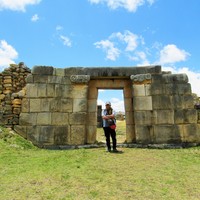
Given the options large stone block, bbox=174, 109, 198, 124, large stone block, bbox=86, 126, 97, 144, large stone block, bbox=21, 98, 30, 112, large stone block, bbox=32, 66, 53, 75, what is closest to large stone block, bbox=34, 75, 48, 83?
large stone block, bbox=32, 66, 53, 75

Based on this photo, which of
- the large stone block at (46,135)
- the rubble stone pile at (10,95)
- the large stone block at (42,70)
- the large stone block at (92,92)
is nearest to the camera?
the large stone block at (46,135)

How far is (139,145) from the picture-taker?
9188 mm

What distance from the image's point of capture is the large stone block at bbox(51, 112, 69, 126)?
9.30 meters

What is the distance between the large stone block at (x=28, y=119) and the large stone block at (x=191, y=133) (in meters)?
5.75

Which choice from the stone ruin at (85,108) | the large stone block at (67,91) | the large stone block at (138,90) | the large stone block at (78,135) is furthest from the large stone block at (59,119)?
the large stone block at (138,90)

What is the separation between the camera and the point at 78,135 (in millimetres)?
9281

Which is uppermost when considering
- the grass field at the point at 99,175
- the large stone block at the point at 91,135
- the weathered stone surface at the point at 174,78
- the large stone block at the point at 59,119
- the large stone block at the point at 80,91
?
the weathered stone surface at the point at 174,78

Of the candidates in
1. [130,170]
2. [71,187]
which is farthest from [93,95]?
[71,187]

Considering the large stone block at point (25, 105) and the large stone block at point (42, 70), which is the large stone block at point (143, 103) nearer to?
the large stone block at point (42, 70)

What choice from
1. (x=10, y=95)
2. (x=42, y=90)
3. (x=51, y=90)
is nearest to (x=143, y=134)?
(x=51, y=90)

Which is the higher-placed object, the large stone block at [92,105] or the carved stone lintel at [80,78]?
the carved stone lintel at [80,78]

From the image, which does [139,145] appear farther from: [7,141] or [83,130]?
[7,141]

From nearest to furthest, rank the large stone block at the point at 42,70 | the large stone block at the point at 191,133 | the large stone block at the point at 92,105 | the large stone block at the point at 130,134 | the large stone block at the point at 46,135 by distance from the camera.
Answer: the large stone block at the point at 46,135
the large stone block at the point at 191,133
the large stone block at the point at 42,70
the large stone block at the point at 130,134
the large stone block at the point at 92,105

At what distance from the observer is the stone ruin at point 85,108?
9.26 m
